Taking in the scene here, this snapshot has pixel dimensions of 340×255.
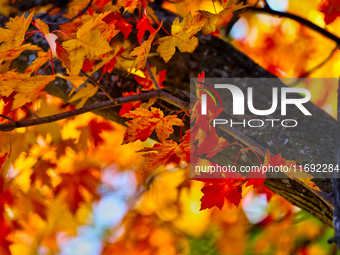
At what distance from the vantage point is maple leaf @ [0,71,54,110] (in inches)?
24.5

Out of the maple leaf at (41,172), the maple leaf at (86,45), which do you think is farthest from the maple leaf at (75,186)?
the maple leaf at (86,45)

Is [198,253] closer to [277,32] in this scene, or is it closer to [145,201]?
[145,201]

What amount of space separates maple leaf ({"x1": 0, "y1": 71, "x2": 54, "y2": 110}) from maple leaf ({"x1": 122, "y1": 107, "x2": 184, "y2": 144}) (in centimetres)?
25

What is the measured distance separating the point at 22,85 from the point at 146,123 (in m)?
0.35

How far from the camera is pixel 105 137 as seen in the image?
249 cm

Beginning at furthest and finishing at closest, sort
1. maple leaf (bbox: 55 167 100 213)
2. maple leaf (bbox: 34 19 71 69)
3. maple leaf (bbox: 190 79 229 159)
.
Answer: maple leaf (bbox: 55 167 100 213) < maple leaf (bbox: 190 79 229 159) < maple leaf (bbox: 34 19 71 69)

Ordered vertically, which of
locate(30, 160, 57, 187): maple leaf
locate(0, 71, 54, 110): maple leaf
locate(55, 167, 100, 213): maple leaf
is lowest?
locate(55, 167, 100, 213): maple leaf

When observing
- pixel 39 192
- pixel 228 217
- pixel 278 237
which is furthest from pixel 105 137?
pixel 278 237

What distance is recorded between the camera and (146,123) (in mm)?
754

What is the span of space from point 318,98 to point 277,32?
0.80 metres

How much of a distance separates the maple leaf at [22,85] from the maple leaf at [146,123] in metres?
0.25

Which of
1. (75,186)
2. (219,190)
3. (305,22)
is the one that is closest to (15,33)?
(219,190)

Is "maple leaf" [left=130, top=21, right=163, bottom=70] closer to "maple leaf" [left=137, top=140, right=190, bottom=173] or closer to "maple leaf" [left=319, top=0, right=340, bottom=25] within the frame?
"maple leaf" [left=137, top=140, right=190, bottom=173]

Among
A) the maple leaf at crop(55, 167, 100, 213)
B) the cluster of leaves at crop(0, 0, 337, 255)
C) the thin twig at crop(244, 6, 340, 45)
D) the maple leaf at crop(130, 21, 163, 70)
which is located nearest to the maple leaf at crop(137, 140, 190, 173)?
the cluster of leaves at crop(0, 0, 337, 255)
